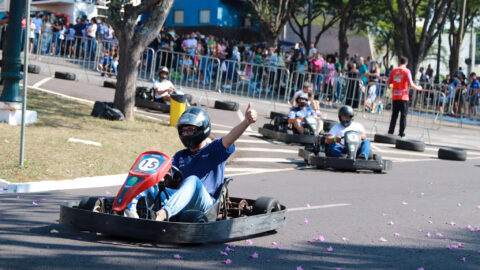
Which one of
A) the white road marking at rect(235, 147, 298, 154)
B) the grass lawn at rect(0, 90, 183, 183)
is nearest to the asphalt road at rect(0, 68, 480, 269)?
the grass lawn at rect(0, 90, 183, 183)

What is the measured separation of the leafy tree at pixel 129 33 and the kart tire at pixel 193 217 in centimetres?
847

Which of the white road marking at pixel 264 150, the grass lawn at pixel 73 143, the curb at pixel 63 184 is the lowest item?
the curb at pixel 63 184

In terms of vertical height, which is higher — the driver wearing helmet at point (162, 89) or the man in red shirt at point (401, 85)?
the man in red shirt at point (401, 85)

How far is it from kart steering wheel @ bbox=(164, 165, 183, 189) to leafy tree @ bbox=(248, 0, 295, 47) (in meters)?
Result: 26.6

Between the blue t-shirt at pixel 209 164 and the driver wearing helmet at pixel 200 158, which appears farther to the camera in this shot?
the blue t-shirt at pixel 209 164

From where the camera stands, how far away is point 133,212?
5.48 meters

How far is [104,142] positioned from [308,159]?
3.48 metres

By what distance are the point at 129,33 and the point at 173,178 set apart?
26.6ft

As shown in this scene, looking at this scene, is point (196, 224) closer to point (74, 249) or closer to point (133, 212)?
point (133, 212)

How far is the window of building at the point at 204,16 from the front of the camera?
4278 cm

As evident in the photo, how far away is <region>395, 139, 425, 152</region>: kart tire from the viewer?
49.1 feet

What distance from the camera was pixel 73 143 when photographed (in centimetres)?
1060

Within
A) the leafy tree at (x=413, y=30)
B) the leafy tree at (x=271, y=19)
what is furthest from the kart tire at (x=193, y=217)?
the leafy tree at (x=271, y=19)

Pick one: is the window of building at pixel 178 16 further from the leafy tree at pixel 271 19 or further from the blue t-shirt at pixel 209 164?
the blue t-shirt at pixel 209 164
